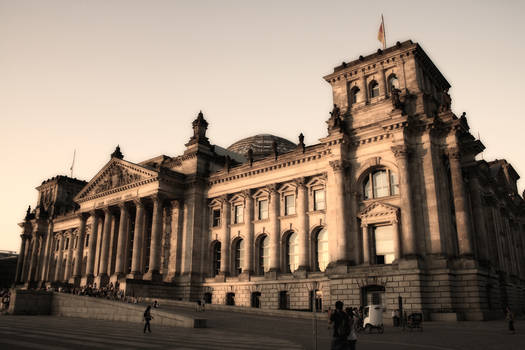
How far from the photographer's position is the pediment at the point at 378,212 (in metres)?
36.3

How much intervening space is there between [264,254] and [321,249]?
22.7 ft

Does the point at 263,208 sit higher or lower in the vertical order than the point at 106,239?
higher

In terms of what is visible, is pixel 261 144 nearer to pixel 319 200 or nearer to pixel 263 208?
pixel 263 208

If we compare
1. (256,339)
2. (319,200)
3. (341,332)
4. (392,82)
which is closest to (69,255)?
(319,200)

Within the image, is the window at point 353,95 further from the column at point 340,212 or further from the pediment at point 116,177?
the pediment at point 116,177

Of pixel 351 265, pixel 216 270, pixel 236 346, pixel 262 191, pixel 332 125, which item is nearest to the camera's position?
pixel 236 346

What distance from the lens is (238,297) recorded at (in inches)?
1805

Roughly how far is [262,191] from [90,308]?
64.8 feet

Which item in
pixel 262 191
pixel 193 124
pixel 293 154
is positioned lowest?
pixel 262 191

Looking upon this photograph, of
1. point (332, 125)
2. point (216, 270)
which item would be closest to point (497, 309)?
point (332, 125)

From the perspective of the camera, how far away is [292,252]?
4484cm

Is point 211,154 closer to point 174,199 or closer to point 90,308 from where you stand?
point 174,199

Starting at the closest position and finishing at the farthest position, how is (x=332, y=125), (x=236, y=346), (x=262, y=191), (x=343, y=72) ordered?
(x=236, y=346), (x=332, y=125), (x=343, y=72), (x=262, y=191)

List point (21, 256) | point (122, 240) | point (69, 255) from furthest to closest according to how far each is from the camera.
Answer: point (21, 256)
point (69, 255)
point (122, 240)
